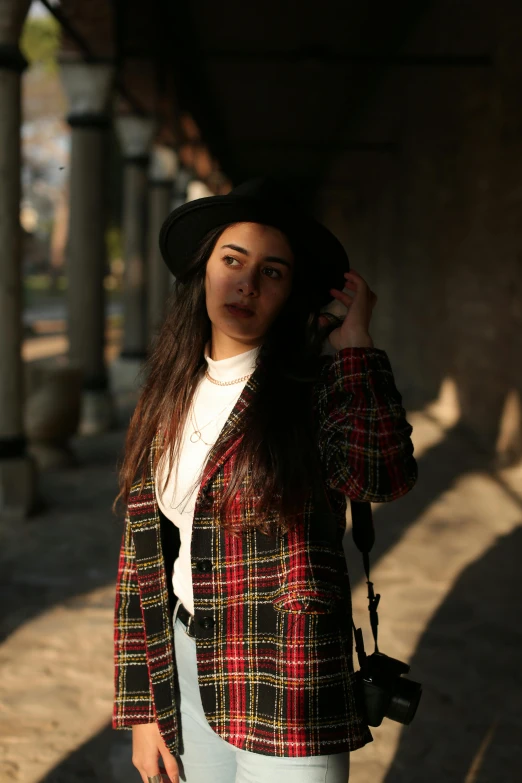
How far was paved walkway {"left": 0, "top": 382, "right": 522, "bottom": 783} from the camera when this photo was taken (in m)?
2.76

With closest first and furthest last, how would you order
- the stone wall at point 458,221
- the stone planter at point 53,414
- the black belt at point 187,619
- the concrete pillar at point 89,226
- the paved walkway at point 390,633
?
the black belt at point 187,619, the paved walkway at point 390,633, the stone planter at point 53,414, the stone wall at point 458,221, the concrete pillar at point 89,226

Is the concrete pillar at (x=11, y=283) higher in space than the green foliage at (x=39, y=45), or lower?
lower

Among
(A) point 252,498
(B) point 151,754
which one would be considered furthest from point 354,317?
(B) point 151,754

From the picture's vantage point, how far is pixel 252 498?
4.54ft

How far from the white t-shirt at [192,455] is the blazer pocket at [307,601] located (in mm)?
222

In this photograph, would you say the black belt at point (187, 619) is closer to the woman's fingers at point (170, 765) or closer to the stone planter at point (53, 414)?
the woman's fingers at point (170, 765)

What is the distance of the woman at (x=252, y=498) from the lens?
1343 mm

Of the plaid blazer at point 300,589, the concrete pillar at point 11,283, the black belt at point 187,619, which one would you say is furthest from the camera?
the concrete pillar at point 11,283

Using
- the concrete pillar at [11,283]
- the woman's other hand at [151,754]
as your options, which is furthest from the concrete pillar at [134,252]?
the woman's other hand at [151,754]

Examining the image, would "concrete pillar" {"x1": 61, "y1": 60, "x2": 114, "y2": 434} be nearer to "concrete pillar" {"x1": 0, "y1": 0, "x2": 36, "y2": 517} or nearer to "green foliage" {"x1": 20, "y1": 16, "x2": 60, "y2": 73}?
"concrete pillar" {"x1": 0, "y1": 0, "x2": 36, "y2": 517}

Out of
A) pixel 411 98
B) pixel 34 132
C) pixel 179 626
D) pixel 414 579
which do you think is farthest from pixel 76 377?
pixel 34 132

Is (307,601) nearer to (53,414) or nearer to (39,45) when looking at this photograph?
(53,414)

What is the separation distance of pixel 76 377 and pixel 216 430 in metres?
5.74

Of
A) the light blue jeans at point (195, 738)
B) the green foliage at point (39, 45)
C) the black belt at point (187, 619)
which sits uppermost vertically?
the green foliage at point (39, 45)
